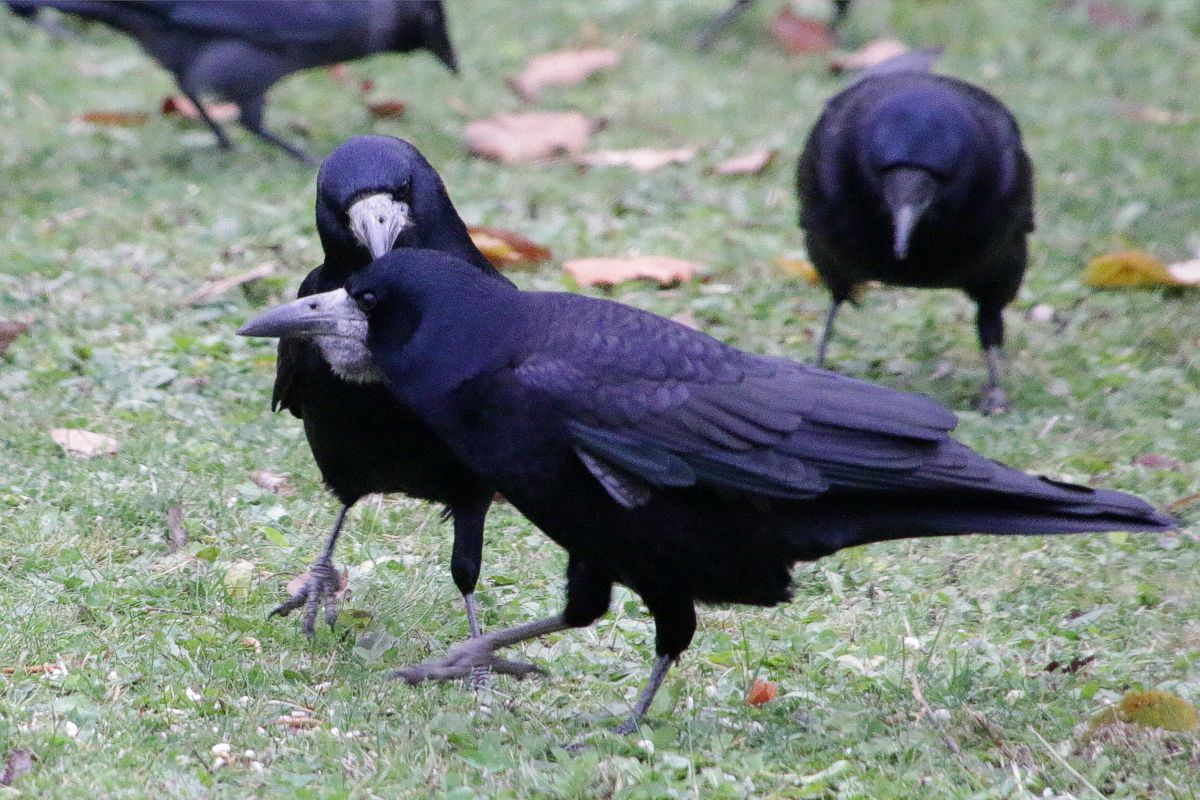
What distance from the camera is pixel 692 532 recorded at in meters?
3.33

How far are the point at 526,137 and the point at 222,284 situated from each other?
2490 mm

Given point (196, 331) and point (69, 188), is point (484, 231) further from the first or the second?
point (69, 188)

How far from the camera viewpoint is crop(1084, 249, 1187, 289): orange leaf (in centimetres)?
647

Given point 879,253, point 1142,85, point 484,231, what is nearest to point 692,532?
point 879,253

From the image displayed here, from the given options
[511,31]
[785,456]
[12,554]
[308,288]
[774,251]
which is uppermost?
[785,456]

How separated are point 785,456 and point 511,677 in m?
0.90

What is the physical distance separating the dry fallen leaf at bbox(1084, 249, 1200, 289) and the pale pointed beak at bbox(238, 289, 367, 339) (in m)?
4.02

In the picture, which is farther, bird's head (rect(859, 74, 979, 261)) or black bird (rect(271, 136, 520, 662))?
bird's head (rect(859, 74, 979, 261))

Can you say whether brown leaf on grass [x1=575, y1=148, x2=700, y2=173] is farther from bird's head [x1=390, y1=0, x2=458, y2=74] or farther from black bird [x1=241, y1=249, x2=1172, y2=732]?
black bird [x1=241, y1=249, x2=1172, y2=732]

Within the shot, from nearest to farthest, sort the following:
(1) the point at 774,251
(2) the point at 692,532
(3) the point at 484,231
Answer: (2) the point at 692,532 < (3) the point at 484,231 < (1) the point at 774,251

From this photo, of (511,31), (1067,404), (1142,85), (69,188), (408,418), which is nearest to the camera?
(408,418)

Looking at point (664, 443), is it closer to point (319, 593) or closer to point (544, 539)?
point (319, 593)

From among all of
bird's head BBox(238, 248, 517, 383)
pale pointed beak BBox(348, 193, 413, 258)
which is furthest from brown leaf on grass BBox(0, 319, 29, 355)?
bird's head BBox(238, 248, 517, 383)

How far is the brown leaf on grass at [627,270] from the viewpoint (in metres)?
6.39
